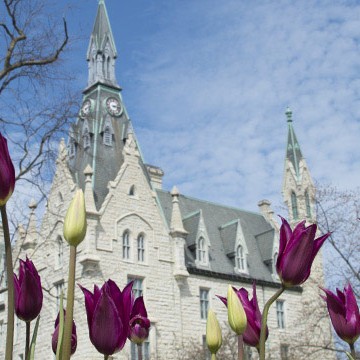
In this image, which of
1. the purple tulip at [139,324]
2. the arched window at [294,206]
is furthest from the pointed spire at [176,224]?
the purple tulip at [139,324]

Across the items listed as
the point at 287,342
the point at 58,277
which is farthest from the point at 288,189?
the point at 58,277

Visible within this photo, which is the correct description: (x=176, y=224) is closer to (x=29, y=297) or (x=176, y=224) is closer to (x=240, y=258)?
(x=240, y=258)

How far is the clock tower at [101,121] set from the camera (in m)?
34.0

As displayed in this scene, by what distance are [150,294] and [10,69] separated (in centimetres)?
1792

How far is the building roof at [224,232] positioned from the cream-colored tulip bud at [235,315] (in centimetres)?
3244

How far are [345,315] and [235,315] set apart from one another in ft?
1.95

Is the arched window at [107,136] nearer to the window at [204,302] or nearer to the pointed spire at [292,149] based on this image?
the window at [204,302]

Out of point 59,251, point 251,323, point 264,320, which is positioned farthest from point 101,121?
point 264,320

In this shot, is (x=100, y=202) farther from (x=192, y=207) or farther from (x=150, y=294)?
(x=192, y=207)

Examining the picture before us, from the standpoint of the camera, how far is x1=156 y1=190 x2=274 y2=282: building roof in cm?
3641

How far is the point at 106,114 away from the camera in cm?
3600

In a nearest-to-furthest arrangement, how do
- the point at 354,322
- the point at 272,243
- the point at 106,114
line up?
the point at 354,322 < the point at 106,114 < the point at 272,243

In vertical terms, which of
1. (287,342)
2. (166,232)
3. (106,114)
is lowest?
(287,342)

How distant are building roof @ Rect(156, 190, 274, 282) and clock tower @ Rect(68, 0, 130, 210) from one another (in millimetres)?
4639
